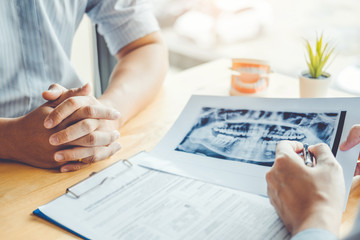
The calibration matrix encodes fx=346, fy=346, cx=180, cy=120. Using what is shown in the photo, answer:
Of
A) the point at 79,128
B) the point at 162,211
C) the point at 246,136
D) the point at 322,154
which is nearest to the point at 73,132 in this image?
the point at 79,128

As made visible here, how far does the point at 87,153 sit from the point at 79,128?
54 mm

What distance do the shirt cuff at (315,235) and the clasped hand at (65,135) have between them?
1.39ft

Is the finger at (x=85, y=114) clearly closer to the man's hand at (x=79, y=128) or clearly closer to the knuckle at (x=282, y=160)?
the man's hand at (x=79, y=128)

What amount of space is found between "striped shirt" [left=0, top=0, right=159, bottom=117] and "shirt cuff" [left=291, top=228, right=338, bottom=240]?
0.75 m

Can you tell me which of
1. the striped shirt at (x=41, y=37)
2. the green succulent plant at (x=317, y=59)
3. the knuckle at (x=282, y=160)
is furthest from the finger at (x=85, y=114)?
the green succulent plant at (x=317, y=59)

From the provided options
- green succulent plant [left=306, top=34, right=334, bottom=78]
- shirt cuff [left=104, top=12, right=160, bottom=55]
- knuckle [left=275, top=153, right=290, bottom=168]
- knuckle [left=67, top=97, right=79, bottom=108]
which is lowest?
knuckle [left=275, top=153, right=290, bottom=168]

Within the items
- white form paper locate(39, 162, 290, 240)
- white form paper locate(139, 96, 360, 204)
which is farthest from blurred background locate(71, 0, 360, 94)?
white form paper locate(39, 162, 290, 240)

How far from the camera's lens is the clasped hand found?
679 mm

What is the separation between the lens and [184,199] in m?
0.58

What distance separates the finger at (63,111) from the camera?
2.21 ft

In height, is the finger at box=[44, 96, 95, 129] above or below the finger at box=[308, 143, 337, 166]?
above

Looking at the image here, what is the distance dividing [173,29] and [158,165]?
296cm

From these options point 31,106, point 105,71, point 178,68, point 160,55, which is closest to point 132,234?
point 31,106

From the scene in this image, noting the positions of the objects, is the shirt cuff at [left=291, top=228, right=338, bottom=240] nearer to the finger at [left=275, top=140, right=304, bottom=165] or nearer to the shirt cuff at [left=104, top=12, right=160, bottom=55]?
the finger at [left=275, top=140, right=304, bottom=165]
